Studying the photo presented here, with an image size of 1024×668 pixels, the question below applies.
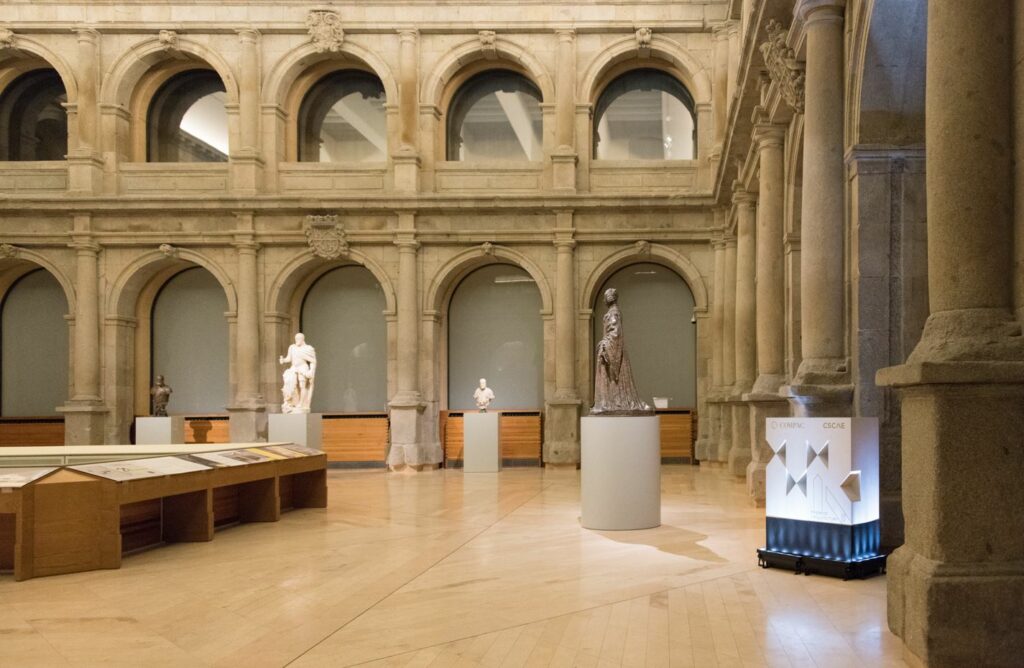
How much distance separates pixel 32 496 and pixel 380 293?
13.4 m

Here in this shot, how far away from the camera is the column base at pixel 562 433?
17562 mm

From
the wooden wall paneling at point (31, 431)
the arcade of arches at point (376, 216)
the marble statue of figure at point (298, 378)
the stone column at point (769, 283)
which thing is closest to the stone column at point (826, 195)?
the stone column at point (769, 283)

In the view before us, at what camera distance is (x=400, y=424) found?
17750 mm

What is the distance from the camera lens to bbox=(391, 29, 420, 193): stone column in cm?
1819

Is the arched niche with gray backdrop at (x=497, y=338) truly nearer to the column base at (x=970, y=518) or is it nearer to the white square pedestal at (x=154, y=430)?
the white square pedestal at (x=154, y=430)

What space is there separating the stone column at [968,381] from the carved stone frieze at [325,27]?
15781 mm

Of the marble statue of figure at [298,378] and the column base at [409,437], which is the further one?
the column base at [409,437]

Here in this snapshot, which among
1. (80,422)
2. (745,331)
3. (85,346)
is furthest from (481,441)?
(85,346)

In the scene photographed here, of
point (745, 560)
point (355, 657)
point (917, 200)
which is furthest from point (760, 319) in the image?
point (355, 657)

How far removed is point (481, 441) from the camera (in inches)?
663

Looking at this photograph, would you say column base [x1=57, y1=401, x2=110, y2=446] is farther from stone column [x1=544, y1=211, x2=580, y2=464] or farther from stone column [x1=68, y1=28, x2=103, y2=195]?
stone column [x1=544, y1=211, x2=580, y2=464]

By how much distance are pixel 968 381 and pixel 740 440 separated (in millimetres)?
10402

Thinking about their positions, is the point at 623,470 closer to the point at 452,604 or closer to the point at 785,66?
the point at 452,604

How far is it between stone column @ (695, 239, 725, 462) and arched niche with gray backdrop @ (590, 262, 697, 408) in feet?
4.69
